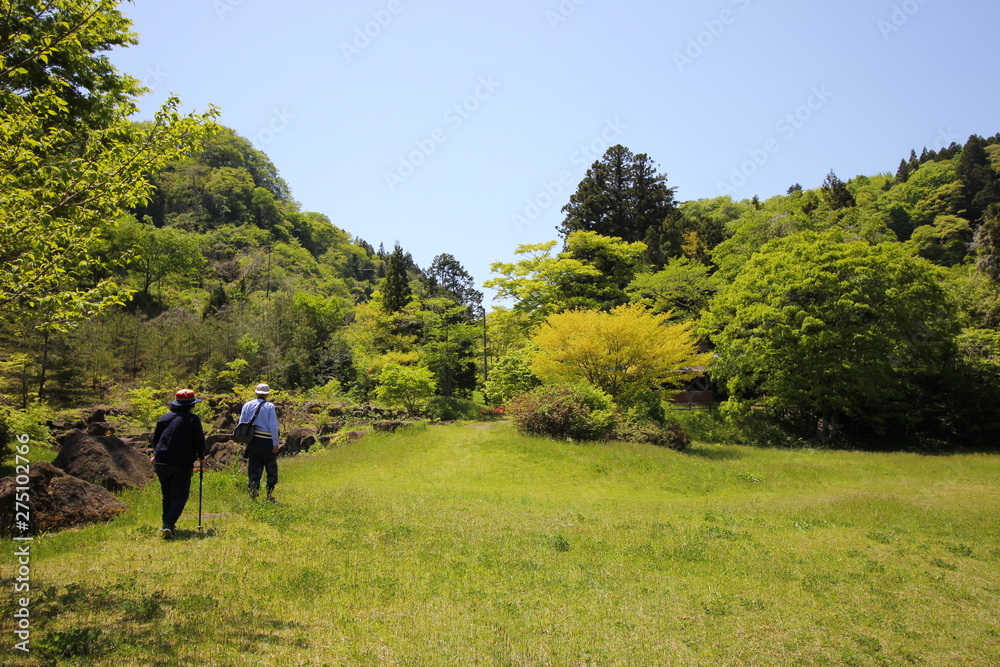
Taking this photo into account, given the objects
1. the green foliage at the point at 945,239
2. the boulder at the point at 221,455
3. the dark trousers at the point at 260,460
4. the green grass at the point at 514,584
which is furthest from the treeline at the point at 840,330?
the green foliage at the point at 945,239

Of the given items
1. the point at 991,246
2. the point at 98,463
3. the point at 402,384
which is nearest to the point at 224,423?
the point at 402,384

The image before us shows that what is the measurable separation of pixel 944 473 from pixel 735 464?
6631 mm

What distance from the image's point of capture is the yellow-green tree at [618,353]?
75.8 feet

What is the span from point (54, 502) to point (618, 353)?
1990 cm

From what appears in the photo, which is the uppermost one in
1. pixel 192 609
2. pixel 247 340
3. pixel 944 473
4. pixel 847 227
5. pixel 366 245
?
pixel 366 245

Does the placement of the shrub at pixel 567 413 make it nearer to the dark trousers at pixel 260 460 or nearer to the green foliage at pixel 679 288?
the dark trousers at pixel 260 460

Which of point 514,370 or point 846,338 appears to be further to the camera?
point 514,370

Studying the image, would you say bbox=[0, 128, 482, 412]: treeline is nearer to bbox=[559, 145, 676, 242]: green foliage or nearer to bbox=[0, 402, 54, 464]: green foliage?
bbox=[0, 402, 54, 464]: green foliage

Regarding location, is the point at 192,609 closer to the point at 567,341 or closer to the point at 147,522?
the point at 147,522

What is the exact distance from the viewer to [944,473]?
1770 centimetres

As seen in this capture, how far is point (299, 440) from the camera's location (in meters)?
19.2

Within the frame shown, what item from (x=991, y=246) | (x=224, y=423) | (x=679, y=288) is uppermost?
(x=991, y=246)

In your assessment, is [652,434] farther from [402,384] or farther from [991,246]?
[991,246]

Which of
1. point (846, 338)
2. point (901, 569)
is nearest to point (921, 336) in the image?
point (846, 338)
